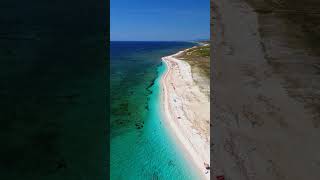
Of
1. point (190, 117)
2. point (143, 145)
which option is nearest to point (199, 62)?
point (190, 117)

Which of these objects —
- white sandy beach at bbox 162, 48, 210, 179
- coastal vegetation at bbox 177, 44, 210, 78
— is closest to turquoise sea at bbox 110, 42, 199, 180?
white sandy beach at bbox 162, 48, 210, 179

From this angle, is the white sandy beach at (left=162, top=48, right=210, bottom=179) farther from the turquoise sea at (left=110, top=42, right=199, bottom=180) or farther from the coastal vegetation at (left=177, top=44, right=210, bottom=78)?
the coastal vegetation at (left=177, top=44, right=210, bottom=78)

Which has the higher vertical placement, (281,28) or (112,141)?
(281,28)

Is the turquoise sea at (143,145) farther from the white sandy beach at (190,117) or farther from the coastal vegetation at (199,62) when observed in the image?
the coastal vegetation at (199,62)

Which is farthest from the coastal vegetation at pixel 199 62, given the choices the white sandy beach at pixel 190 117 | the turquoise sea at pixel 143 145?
the turquoise sea at pixel 143 145

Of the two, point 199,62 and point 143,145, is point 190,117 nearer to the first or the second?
point 143,145
